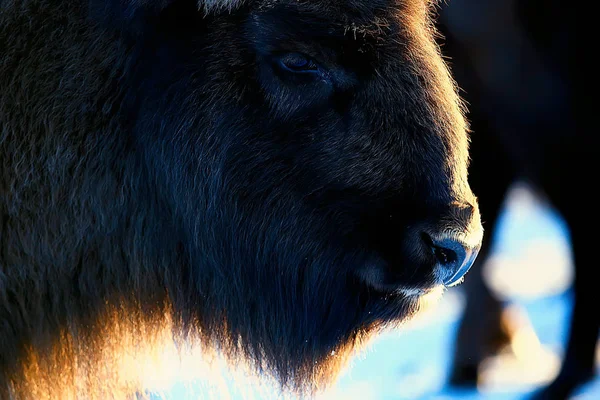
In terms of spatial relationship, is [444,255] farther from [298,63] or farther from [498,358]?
[498,358]

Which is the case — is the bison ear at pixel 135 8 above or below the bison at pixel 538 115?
above

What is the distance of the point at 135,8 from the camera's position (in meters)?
2.23

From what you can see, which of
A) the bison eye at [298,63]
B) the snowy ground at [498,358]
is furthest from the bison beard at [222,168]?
the snowy ground at [498,358]

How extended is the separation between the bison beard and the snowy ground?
1.38 m

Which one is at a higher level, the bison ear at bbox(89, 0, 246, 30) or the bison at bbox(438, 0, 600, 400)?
the bison ear at bbox(89, 0, 246, 30)

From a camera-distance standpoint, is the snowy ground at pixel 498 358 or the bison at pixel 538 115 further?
the snowy ground at pixel 498 358

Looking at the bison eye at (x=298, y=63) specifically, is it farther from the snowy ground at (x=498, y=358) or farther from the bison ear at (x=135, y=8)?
the snowy ground at (x=498, y=358)

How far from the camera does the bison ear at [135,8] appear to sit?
221 cm

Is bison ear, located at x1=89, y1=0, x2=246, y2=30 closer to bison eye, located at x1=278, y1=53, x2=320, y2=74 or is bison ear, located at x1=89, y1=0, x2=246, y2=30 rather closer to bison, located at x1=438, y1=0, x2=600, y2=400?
bison eye, located at x1=278, y1=53, x2=320, y2=74

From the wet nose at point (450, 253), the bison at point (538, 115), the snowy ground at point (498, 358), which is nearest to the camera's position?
the wet nose at point (450, 253)

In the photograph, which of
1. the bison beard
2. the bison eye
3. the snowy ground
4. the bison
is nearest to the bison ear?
the bison beard

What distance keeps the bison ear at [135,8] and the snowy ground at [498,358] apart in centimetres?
182

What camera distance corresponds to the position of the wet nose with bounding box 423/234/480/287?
213 cm

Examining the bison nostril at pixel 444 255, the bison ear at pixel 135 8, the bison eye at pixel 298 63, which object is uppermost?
the bison ear at pixel 135 8
